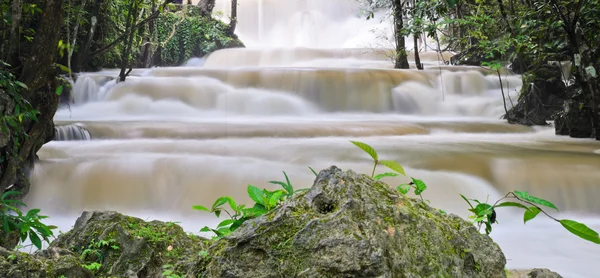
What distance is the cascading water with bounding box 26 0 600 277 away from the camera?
4.15 meters

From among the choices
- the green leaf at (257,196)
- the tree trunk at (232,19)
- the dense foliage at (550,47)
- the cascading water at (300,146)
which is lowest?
the cascading water at (300,146)

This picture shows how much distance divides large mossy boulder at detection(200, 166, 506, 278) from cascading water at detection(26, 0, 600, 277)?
8.04ft

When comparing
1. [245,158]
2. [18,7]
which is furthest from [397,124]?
[18,7]

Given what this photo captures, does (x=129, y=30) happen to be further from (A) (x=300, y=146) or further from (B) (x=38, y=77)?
(B) (x=38, y=77)

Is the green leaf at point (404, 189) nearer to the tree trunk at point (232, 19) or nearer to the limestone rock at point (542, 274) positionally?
the limestone rock at point (542, 274)

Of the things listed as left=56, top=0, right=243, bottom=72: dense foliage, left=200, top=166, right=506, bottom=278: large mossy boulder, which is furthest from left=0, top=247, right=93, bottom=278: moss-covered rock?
left=56, top=0, right=243, bottom=72: dense foliage

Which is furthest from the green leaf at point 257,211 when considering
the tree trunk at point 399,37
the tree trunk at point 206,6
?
the tree trunk at point 206,6

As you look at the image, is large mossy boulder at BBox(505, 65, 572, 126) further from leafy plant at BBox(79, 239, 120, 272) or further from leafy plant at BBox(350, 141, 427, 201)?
leafy plant at BBox(79, 239, 120, 272)

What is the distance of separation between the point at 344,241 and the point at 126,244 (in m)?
1.12

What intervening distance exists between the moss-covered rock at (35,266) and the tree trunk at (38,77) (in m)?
→ 2.44

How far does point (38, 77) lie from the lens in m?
3.67

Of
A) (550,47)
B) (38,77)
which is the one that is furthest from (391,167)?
(550,47)

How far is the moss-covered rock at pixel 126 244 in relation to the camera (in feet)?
5.54

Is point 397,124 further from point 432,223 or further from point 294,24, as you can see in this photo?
point 294,24
